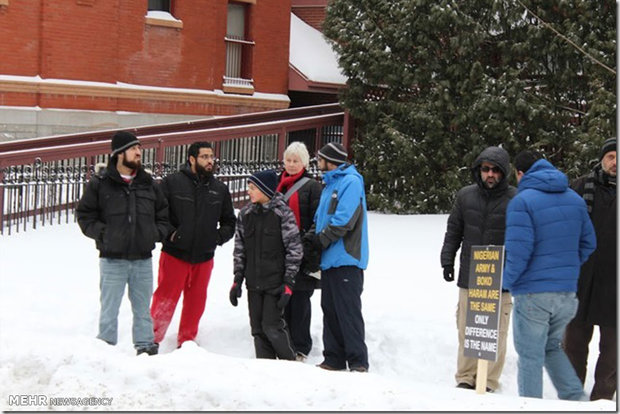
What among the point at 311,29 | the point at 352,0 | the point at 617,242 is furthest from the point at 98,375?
the point at 311,29

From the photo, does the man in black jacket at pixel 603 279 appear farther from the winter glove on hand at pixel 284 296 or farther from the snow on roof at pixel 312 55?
the snow on roof at pixel 312 55

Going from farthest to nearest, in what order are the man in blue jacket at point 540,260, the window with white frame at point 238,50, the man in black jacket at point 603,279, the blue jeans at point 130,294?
the window with white frame at point 238,50
the blue jeans at point 130,294
the man in black jacket at point 603,279
the man in blue jacket at point 540,260

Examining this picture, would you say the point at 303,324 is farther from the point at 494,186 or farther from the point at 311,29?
the point at 311,29

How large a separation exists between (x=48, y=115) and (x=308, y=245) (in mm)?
13108

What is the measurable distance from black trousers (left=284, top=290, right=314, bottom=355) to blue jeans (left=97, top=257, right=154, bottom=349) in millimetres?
1349

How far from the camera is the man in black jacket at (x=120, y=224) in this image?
348 inches

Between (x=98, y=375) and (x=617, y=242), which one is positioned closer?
(x=98, y=375)

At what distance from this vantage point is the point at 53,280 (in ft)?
39.7

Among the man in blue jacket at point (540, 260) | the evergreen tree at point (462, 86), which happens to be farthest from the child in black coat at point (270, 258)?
the evergreen tree at point (462, 86)

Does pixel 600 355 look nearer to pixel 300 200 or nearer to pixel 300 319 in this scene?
pixel 300 319

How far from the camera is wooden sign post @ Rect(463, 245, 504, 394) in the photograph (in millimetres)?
7508


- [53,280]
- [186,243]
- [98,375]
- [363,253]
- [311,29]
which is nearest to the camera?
[98,375]

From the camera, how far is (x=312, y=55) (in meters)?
25.8

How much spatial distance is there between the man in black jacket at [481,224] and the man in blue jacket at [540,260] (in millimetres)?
688
